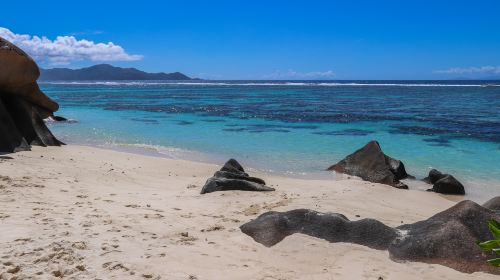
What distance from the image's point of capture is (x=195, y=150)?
15.9 m

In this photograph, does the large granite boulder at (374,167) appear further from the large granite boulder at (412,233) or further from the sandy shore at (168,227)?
the large granite boulder at (412,233)

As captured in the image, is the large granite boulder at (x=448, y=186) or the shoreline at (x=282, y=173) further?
the shoreline at (x=282, y=173)

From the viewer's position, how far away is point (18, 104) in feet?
43.4

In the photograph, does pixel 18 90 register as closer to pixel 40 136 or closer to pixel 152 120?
pixel 40 136

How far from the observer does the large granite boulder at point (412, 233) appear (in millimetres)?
5262

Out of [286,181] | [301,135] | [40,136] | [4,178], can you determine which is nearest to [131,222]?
[4,178]

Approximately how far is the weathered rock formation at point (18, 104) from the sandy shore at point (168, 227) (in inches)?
89.3

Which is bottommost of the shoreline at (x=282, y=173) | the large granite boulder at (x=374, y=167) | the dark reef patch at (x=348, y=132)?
the shoreline at (x=282, y=173)

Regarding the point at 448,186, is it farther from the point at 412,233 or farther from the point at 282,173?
the point at 412,233

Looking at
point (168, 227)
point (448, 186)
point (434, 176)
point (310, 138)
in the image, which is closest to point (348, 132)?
point (310, 138)

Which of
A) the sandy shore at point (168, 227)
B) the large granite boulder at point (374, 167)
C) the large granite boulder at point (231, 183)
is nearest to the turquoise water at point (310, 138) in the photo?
the large granite boulder at point (374, 167)

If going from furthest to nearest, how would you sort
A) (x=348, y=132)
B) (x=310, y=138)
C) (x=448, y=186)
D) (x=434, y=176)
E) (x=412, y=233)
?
(x=348, y=132) < (x=310, y=138) < (x=434, y=176) < (x=448, y=186) < (x=412, y=233)

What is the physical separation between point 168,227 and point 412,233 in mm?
3085

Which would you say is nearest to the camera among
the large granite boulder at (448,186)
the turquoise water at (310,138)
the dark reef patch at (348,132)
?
the large granite boulder at (448,186)
